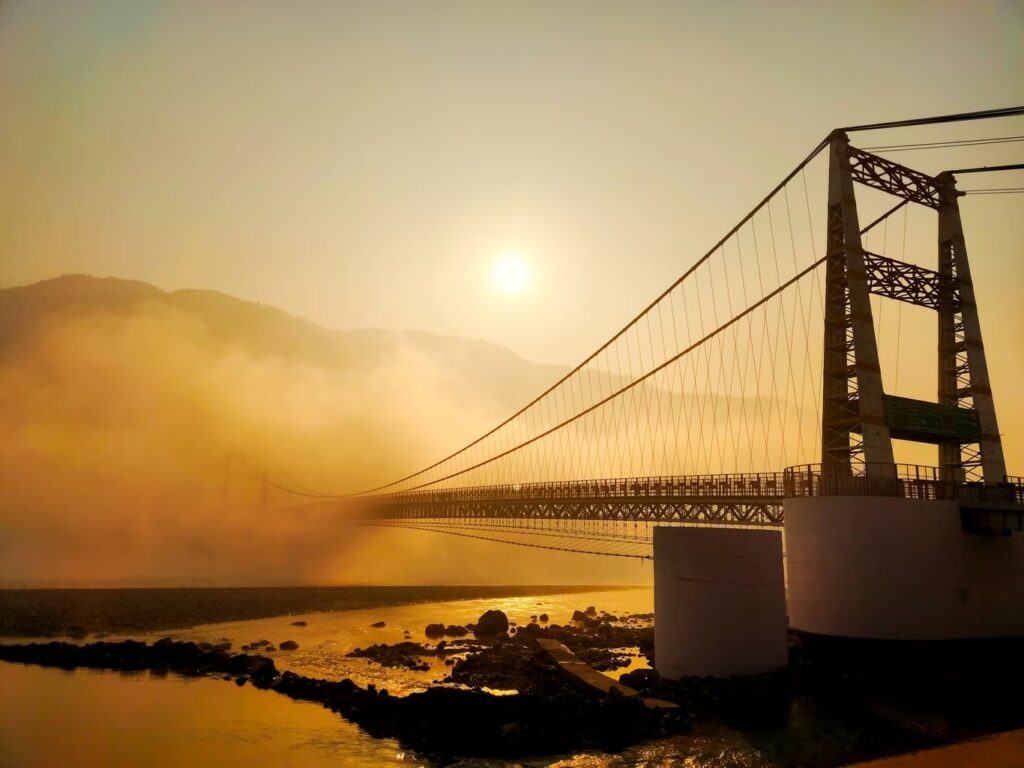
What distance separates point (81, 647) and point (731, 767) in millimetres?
34890

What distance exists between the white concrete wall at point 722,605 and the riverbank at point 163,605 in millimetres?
38787

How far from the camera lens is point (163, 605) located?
211 feet

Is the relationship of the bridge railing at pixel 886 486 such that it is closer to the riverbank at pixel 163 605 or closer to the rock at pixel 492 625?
the rock at pixel 492 625

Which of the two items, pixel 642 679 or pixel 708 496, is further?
pixel 708 496

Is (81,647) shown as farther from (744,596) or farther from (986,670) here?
(986,670)

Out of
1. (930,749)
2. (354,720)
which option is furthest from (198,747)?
(930,749)

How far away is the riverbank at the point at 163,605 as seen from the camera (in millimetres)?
A: 48125

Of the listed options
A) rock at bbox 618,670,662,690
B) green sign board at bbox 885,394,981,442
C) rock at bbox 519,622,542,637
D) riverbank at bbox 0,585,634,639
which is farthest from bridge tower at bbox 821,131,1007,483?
riverbank at bbox 0,585,634,639

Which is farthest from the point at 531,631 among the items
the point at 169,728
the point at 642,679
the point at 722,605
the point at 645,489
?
the point at 169,728

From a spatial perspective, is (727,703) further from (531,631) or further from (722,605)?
(531,631)

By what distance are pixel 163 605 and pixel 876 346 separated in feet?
212

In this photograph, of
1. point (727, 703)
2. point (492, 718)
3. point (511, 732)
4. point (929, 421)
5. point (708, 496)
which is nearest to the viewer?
point (511, 732)

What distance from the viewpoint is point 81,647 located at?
36.3 meters

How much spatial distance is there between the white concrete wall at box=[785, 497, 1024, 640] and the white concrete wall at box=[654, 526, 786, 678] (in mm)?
1665
